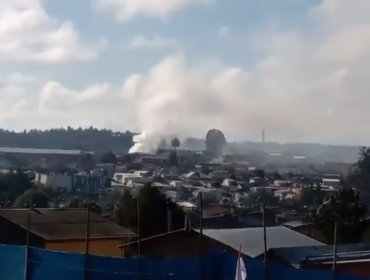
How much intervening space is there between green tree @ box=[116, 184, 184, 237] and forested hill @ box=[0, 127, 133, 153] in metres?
139

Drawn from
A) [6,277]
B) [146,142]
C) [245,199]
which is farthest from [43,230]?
[146,142]

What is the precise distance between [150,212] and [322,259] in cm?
1633

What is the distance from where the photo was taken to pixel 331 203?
33.7 m

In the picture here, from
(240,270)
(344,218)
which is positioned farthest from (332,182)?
(240,270)

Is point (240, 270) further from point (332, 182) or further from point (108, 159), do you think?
point (108, 159)

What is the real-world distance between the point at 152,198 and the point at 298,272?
22720 mm

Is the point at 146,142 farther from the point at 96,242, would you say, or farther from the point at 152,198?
the point at 96,242

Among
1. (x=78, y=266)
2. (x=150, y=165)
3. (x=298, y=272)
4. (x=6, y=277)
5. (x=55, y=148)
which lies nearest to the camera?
(x=298, y=272)

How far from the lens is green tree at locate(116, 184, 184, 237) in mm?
32406

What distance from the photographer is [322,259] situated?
685 inches

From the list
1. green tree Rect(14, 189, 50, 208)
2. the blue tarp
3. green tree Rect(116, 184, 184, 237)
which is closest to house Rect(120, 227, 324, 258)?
the blue tarp

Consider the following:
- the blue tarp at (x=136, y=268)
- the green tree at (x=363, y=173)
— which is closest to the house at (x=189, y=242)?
the blue tarp at (x=136, y=268)

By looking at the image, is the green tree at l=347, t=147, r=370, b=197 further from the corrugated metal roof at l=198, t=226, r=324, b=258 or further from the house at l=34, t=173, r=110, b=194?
the corrugated metal roof at l=198, t=226, r=324, b=258

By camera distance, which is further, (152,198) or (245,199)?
(245,199)
